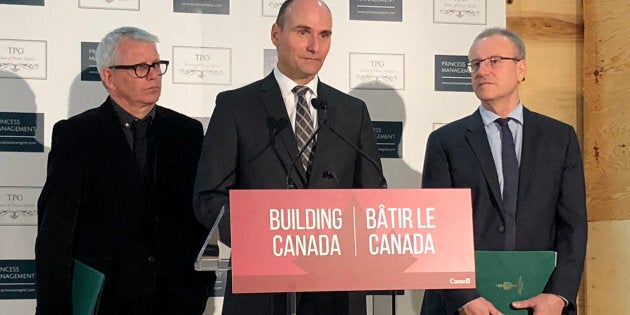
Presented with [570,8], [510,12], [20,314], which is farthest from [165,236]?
A: [570,8]

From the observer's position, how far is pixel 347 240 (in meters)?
A: 2.25

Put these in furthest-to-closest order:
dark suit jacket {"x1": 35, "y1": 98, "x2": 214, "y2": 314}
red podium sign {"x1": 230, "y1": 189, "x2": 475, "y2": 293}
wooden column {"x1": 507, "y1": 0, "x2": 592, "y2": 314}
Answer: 1. wooden column {"x1": 507, "y1": 0, "x2": 592, "y2": 314}
2. dark suit jacket {"x1": 35, "y1": 98, "x2": 214, "y2": 314}
3. red podium sign {"x1": 230, "y1": 189, "x2": 475, "y2": 293}

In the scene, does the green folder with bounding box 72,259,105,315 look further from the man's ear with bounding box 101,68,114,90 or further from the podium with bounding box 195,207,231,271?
the man's ear with bounding box 101,68,114,90

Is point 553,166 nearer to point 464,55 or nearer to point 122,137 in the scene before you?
point 464,55

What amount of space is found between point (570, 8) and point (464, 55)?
0.85 meters

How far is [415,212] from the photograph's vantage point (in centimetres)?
230

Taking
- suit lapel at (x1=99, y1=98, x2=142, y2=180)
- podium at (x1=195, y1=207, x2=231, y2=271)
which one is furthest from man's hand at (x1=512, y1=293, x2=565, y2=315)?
suit lapel at (x1=99, y1=98, x2=142, y2=180)

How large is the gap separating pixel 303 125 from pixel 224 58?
1220mm

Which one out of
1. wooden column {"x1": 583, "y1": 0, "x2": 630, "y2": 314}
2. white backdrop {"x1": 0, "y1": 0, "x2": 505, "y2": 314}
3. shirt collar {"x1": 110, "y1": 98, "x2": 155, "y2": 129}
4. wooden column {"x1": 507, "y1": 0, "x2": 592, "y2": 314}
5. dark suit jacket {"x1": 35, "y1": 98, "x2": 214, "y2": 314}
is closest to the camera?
dark suit jacket {"x1": 35, "y1": 98, "x2": 214, "y2": 314}

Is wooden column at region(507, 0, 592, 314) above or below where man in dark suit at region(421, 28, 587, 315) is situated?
above

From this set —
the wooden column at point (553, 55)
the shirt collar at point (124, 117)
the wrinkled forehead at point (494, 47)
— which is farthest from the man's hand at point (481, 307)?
the wooden column at point (553, 55)

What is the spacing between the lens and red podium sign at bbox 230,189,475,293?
7.23ft

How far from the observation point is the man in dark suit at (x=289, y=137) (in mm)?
2908

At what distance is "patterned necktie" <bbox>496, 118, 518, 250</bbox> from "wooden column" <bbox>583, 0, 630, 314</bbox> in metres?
1.24
